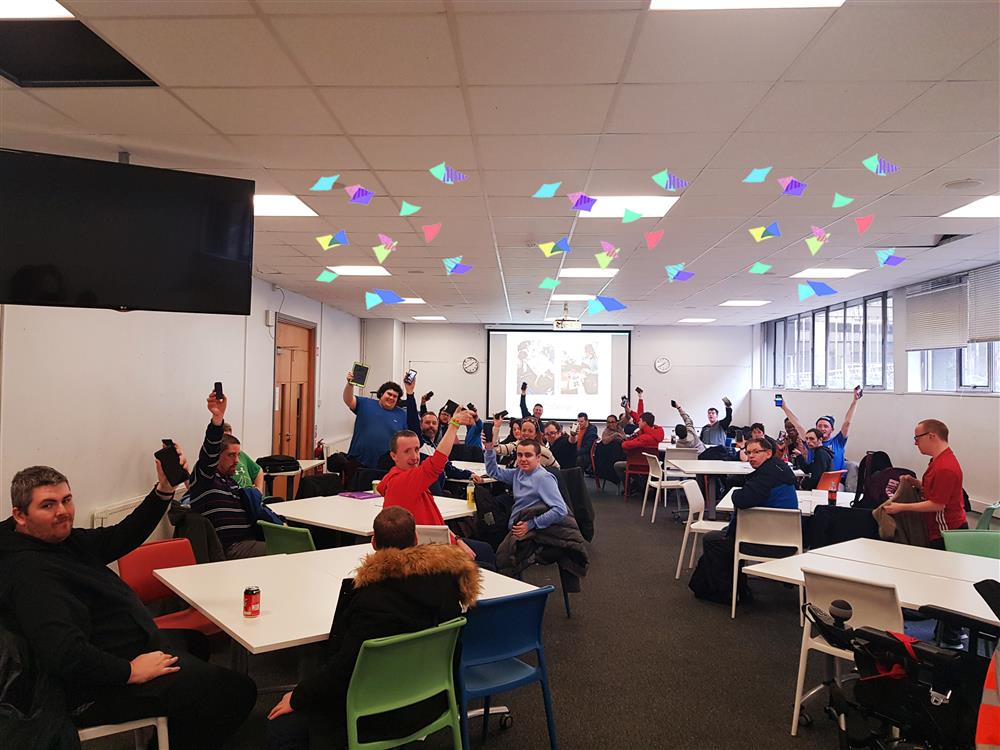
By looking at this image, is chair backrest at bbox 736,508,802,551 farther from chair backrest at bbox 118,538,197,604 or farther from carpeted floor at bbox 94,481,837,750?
chair backrest at bbox 118,538,197,604

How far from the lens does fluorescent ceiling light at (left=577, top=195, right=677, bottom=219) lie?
451 centimetres

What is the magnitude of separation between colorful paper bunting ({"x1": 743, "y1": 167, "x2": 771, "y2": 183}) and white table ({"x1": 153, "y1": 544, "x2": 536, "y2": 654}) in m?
2.85

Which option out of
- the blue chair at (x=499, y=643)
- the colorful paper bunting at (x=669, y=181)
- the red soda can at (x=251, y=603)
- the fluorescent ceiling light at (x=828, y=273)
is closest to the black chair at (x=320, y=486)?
the red soda can at (x=251, y=603)

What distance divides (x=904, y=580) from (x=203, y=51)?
399cm

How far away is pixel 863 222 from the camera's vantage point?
5.05 m

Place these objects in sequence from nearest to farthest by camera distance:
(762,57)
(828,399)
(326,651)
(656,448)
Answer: (326,651)
(762,57)
(656,448)
(828,399)

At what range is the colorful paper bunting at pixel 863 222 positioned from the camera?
495 cm

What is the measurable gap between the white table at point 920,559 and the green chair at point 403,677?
2.44 meters

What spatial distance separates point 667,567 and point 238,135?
16.3 ft

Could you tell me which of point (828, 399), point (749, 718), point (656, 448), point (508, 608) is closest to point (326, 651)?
point (508, 608)

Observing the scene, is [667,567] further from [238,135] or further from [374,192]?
[238,135]

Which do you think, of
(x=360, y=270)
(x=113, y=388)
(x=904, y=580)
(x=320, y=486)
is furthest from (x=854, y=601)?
(x=360, y=270)

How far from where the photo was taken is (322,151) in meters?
3.72

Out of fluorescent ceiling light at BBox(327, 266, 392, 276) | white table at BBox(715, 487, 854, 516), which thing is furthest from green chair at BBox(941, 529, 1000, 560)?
A: fluorescent ceiling light at BBox(327, 266, 392, 276)
